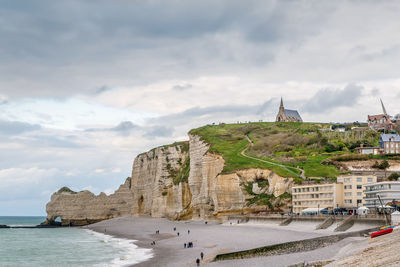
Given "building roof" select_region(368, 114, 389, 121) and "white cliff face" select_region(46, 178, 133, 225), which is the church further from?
"white cliff face" select_region(46, 178, 133, 225)

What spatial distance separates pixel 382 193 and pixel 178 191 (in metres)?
66.6

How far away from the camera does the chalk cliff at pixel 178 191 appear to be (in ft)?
318

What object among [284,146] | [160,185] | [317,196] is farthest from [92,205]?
[317,196]

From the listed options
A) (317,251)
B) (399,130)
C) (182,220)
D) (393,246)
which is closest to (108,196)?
(182,220)

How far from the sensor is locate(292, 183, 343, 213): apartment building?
79.2 metres

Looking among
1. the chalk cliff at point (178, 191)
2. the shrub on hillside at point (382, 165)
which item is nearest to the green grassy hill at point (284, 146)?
the chalk cliff at point (178, 191)

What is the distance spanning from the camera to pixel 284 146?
12725cm

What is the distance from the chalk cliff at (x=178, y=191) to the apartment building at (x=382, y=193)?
2122 cm

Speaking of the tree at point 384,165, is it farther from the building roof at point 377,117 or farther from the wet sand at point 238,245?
the building roof at point 377,117

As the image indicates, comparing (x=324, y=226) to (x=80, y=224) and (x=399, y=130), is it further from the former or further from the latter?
(x=80, y=224)

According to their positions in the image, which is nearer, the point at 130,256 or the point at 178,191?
the point at 130,256

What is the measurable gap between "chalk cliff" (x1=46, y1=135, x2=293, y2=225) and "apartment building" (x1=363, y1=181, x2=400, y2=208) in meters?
21.2

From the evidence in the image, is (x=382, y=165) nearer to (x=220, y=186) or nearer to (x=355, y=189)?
(x=355, y=189)

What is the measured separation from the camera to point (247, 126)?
163250mm
